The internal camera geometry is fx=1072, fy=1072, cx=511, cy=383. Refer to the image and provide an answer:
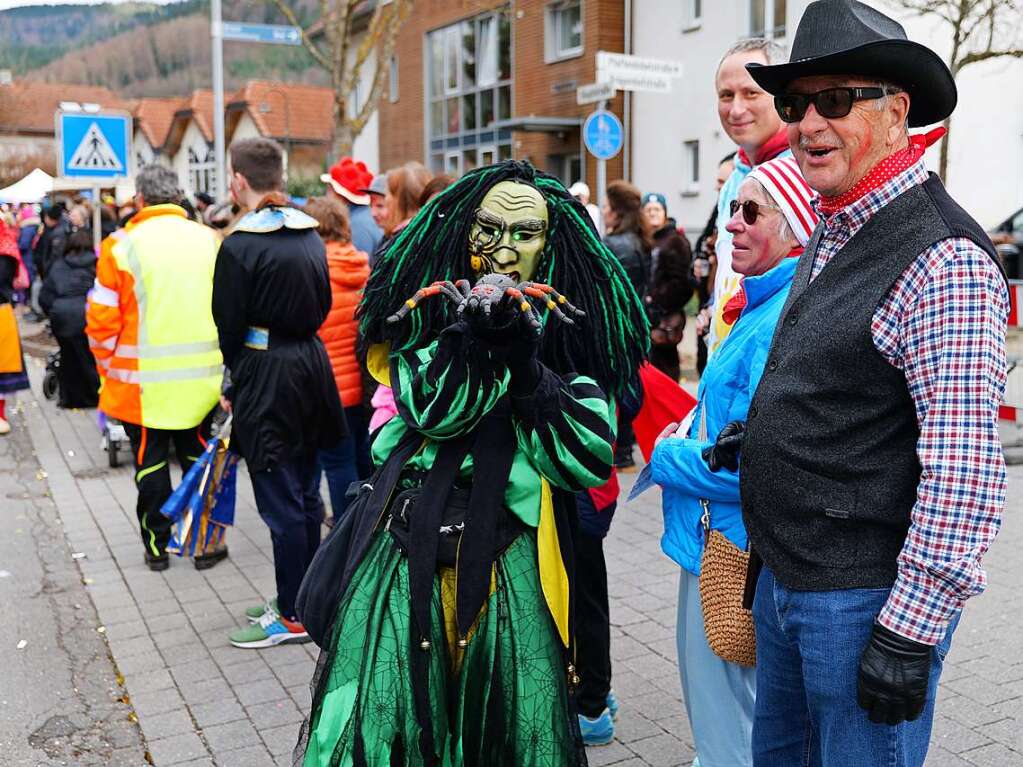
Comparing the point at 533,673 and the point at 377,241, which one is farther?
the point at 377,241

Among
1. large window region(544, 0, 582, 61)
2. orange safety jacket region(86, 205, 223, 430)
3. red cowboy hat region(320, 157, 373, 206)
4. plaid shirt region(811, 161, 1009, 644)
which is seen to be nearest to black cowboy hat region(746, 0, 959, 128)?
plaid shirt region(811, 161, 1009, 644)

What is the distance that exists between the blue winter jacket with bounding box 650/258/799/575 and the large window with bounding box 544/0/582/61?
19.8 meters

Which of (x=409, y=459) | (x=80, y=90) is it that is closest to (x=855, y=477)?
(x=409, y=459)

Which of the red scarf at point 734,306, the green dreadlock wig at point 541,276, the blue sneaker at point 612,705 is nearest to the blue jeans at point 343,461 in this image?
the blue sneaker at point 612,705

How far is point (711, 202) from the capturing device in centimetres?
1875

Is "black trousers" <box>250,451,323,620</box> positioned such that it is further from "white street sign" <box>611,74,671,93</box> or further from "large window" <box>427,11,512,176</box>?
"large window" <box>427,11,512,176</box>

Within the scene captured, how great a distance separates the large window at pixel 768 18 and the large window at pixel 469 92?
7.18m

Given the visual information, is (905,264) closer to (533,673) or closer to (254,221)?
(533,673)

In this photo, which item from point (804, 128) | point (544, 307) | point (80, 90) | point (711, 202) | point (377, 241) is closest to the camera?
point (804, 128)

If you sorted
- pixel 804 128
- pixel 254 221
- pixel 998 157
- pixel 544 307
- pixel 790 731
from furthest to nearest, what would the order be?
1. pixel 998 157
2. pixel 254 221
3. pixel 544 307
4. pixel 790 731
5. pixel 804 128

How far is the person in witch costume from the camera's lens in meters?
2.40

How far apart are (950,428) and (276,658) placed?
336cm

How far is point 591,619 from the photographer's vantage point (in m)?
3.52

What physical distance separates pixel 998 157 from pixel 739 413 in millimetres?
16324
